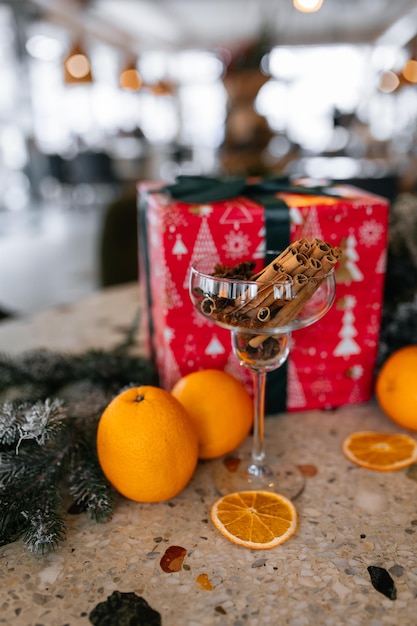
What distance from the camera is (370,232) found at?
2.27 feet

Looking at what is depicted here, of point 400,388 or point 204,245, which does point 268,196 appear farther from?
point 400,388

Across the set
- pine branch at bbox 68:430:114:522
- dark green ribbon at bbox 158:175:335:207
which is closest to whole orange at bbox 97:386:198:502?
pine branch at bbox 68:430:114:522

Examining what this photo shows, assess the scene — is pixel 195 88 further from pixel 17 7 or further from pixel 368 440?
pixel 368 440

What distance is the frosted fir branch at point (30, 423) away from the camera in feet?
1.81

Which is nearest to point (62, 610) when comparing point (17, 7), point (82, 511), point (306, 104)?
point (82, 511)

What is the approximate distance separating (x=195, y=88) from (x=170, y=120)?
931 mm

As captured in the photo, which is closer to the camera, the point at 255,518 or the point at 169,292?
the point at 255,518

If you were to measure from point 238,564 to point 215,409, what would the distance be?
174 mm

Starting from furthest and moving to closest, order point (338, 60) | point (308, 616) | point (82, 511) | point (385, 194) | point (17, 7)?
point (338, 60) < point (17, 7) < point (385, 194) < point (82, 511) < point (308, 616)

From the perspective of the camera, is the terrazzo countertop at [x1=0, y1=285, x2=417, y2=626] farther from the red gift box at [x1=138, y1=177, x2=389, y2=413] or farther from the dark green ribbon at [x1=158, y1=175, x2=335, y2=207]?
the dark green ribbon at [x1=158, y1=175, x2=335, y2=207]

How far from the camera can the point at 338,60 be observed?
11086 mm

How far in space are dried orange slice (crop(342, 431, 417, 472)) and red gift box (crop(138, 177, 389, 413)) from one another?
0.09 m

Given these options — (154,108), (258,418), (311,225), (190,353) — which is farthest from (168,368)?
(154,108)

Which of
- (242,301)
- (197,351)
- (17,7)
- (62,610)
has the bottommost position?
(62,610)
